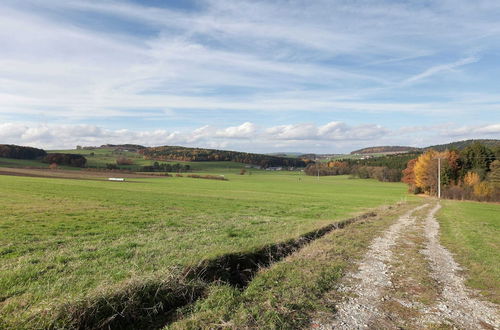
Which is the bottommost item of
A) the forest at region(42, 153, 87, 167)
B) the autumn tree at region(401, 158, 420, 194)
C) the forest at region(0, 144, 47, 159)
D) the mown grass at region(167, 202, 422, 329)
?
the autumn tree at region(401, 158, 420, 194)

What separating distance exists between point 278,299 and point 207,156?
17773 centimetres

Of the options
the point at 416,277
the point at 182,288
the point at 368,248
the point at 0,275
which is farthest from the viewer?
the point at 368,248

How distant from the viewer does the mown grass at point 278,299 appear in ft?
18.4

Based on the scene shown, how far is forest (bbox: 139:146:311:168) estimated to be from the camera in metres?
176

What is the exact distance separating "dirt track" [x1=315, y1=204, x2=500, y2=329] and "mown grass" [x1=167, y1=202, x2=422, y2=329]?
428 mm

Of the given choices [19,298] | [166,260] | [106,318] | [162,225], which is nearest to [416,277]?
[166,260]

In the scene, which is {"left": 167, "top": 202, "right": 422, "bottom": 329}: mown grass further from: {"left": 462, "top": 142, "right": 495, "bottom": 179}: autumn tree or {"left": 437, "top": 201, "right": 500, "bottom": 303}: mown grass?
Answer: {"left": 462, "top": 142, "right": 495, "bottom": 179}: autumn tree

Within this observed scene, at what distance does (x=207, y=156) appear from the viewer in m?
182

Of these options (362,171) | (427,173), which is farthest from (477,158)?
(362,171)

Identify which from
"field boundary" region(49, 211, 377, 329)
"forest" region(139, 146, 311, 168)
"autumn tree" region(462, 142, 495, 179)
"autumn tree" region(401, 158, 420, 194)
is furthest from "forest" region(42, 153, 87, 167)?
"autumn tree" region(462, 142, 495, 179)

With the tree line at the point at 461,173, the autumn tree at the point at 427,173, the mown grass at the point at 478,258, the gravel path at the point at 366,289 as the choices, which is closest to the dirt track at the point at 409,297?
the gravel path at the point at 366,289

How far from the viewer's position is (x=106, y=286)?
20.9 feet

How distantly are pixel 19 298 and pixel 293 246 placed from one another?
9002 millimetres

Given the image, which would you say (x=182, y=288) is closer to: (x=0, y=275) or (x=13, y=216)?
(x=0, y=275)
